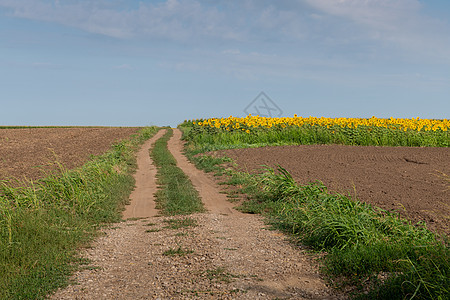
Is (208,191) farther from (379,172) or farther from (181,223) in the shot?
(379,172)

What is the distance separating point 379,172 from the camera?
40.1 feet

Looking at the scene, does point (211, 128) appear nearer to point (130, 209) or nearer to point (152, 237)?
point (130, 209)

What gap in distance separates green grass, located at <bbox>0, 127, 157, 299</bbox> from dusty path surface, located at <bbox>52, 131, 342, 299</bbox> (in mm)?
348

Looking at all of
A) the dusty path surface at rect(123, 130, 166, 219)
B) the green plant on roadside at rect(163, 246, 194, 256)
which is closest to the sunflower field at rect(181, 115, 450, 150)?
the dusty path surface at rect(123, 130, 166, 219)

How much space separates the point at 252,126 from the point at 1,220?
1827 cm

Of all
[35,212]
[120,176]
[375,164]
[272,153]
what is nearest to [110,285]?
[35,212]

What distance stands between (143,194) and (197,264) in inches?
226

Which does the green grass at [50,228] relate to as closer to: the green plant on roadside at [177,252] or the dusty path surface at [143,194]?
the dusty path surface at [143,194]

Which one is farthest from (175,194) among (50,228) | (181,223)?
(50,228)

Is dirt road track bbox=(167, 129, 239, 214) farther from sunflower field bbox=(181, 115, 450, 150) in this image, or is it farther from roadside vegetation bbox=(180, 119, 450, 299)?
sunflower field bbox=(181, 115, 450, 150)

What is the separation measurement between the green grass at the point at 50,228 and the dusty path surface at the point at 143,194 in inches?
11.0

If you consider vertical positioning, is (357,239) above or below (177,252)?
above

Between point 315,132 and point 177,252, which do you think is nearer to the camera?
Answer: point 177,252

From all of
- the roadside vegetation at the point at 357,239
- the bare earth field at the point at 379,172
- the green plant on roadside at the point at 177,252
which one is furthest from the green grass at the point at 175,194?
the green plant on roadside at the point at 177,252
